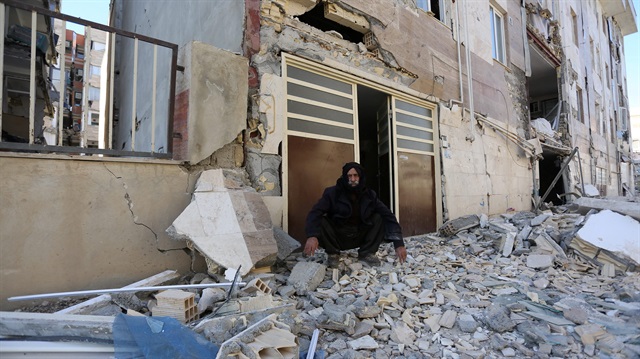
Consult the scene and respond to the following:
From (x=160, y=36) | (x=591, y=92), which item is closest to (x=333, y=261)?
(x=160, y=36)

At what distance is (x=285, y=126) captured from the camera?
4.19 metres

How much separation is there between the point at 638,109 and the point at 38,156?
2586 inches

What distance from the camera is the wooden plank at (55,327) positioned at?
1.82m

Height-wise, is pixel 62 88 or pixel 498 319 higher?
pixel 62 88

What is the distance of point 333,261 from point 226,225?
51.8 inches

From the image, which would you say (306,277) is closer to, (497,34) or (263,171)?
(263,171)

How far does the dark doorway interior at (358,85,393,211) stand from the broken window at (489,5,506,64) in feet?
13.3

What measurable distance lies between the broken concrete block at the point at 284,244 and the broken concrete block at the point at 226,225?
21 centimetres

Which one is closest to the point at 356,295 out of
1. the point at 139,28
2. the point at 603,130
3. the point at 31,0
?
the point at 31,0

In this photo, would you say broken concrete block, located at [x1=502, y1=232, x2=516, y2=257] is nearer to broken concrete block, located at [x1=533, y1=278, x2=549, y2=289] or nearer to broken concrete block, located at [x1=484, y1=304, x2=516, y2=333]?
broken concrete block, located at [x1=533, y1=278, x2=549, y2=289]

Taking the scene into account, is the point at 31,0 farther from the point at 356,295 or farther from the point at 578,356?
the point at 578,356

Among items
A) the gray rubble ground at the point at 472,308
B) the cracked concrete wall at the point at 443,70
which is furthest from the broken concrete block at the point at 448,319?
the cracked concrete wall at the point at 443,70

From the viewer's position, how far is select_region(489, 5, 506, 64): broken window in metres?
8.94

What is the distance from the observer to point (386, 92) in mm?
5711
